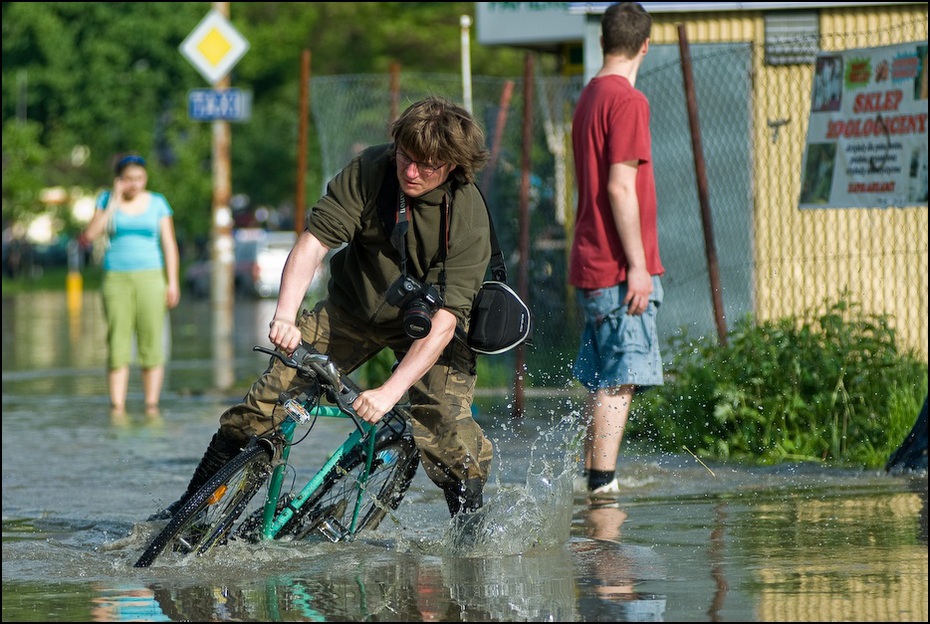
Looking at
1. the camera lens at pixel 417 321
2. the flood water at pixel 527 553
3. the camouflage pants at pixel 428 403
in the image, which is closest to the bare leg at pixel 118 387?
the flood water at pixel 527 553

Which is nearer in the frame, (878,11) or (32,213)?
(878,11)

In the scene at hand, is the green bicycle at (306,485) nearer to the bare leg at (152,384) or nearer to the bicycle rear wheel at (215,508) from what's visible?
the bicycle rear wheel at (215,508)

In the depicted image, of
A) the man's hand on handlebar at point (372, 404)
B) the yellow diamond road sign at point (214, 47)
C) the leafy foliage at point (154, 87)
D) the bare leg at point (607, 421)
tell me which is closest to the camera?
the man's hand on handlebar at point (372, 404)

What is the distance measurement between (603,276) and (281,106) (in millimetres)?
43715

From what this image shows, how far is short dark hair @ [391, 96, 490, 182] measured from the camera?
529cm

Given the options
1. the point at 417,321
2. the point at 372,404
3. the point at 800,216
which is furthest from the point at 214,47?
the point at 372,404

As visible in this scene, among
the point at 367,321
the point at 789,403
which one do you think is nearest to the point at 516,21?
the point at 789,403

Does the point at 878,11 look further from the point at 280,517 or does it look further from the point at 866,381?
the point at 280,517

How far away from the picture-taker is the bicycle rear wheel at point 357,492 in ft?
19.7

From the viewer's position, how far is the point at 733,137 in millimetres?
10875

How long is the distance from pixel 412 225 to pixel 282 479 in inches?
41.2

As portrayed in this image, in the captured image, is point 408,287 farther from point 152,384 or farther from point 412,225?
point 152,384

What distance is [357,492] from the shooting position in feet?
20.1

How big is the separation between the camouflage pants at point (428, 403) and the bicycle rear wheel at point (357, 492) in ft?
0.99
